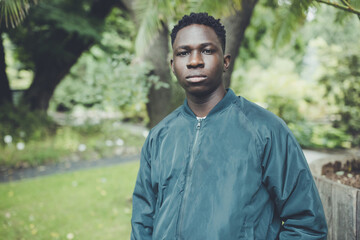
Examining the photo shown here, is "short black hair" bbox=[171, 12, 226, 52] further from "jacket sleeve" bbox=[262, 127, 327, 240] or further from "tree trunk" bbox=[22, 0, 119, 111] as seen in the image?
"tree trunk" bbox=[22, 0, 119, 111]

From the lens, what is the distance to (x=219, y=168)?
1.51 metres

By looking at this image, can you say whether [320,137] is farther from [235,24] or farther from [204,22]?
[204,22]

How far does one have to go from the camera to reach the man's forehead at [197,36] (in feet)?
5.17

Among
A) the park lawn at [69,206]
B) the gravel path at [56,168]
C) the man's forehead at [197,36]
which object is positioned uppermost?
the man's forehead at [197,36]

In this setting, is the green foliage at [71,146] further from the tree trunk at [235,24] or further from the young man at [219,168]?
the young man at [219,168]

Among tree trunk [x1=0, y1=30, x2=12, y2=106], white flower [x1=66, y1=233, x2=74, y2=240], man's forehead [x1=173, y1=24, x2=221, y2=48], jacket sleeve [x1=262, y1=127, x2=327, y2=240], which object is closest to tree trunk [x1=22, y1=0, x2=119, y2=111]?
tree trunk [x1=0, y1=30, x2=12, y2=106]

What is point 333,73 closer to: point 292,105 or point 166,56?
point 292,105

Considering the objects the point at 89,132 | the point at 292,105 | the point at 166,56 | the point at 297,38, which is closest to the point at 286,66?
the point at 292,105

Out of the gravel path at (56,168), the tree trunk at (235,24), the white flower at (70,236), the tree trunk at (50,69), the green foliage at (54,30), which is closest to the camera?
the tree trunk at (235,24)

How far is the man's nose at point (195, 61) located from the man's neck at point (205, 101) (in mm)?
199

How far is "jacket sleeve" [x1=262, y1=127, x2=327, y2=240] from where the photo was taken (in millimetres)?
1395

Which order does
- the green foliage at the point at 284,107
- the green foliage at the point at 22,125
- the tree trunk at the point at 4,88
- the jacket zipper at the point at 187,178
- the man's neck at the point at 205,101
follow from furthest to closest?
the tree trunk at the point at 4,88, the green foliage at the point at 284,107, the green foliage at the point at 22,125, the man's neck at the point at 205,101, the jacket zipper at the point at 187,178

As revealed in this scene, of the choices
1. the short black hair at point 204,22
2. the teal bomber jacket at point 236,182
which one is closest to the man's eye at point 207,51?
the short black hair at point 204,22

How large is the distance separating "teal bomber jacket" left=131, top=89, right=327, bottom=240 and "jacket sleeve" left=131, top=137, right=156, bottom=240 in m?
0.12
